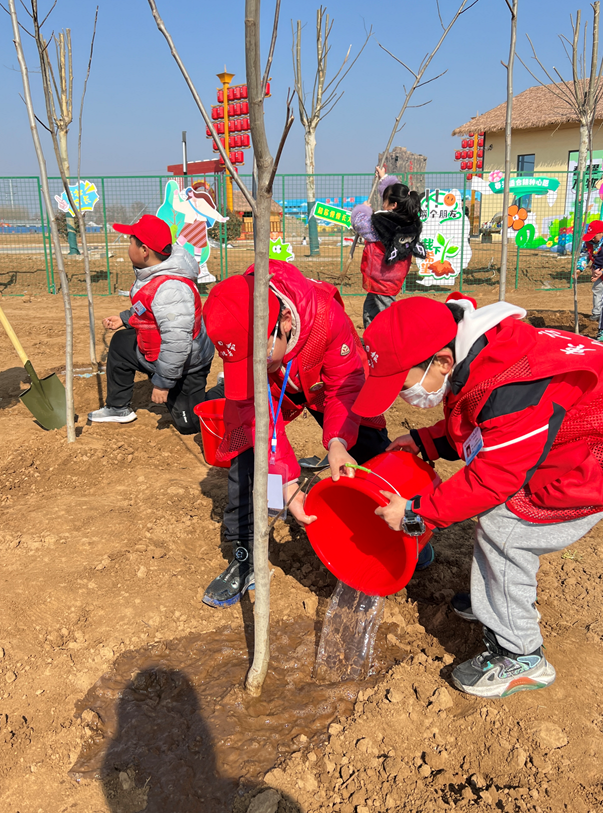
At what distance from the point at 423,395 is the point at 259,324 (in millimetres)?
550

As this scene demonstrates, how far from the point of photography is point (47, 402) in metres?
4.51

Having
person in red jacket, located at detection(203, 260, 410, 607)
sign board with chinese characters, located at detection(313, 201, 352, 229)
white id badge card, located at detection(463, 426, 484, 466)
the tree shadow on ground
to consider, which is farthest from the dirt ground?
sign board with chinese characters, located at detection(313, 201, 352, 229)

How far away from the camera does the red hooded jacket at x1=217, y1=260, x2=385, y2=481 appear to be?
2189 mm

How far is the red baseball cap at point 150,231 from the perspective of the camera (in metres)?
3.87

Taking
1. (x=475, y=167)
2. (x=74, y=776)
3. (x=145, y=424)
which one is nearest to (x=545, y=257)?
(x=475, y=167)

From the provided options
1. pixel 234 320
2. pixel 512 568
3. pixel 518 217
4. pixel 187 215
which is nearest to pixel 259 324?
pixel 234 320

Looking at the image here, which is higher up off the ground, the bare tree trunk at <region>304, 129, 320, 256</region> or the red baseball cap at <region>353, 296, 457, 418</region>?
the bare tree trunk at <region>304, 129, 320, 256</region>

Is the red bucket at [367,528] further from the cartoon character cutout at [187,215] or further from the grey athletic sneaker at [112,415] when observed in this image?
the cartoon character cutout at [187,215]

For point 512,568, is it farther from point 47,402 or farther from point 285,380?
point 47,402

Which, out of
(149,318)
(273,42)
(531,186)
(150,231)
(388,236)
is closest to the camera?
(273,42)

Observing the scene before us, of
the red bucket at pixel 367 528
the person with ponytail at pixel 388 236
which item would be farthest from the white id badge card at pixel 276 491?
the person with ponytail at pixel 388 236

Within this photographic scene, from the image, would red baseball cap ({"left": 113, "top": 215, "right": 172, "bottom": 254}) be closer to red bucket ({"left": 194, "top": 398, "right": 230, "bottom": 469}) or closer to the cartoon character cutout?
red bucket ({"left": 194, "top": 398, "right": 230, "bottom": 469})

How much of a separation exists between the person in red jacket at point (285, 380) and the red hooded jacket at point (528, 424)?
1.44ft

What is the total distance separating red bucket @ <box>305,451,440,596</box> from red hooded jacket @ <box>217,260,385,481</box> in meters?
0.20
